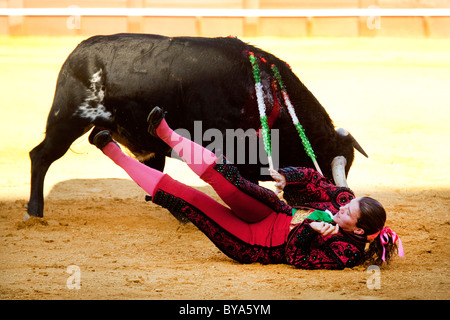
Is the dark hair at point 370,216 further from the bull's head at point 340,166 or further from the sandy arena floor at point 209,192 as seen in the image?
the bull's head at point 340,166

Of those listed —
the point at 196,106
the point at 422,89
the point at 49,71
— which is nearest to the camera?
the point at 196,106

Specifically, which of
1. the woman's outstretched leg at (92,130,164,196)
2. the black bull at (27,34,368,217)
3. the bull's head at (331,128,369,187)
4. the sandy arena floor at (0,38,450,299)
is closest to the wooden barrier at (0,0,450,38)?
the sandy arena floor at (0,38,450,299)

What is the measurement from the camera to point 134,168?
3250 mm

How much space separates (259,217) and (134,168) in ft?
2.01

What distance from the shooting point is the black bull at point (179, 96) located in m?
4.23

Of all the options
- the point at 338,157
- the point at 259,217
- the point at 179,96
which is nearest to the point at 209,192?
the point at 179,96

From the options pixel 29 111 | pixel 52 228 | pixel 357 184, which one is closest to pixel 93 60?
pixel 52 228

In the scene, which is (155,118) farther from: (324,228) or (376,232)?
(376,232)

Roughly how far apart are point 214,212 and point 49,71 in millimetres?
7586

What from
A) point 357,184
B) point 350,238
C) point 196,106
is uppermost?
point 196,106

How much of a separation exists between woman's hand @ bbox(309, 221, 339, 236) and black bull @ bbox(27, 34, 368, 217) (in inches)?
45.6

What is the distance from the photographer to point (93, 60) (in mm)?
4383

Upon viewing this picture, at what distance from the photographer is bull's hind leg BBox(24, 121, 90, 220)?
4.41 metres

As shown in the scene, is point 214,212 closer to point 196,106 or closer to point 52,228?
point 196,106
